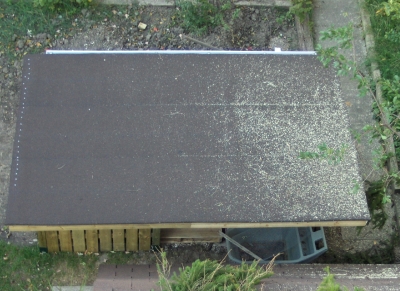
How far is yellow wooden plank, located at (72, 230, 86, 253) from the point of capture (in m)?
6.27

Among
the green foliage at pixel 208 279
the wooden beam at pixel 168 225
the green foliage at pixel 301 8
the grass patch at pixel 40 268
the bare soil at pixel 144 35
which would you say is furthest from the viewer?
the green foliage at pixel 301 8

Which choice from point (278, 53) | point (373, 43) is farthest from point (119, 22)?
point (373, 43)

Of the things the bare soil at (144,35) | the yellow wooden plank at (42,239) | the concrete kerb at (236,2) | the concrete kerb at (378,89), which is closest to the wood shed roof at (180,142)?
the yellow wooden plank at (42,239)

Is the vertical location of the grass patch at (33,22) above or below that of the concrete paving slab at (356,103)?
above

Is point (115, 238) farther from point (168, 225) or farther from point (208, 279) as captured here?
point (208, 279)

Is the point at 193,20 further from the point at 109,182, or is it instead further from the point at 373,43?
the point at 109,182

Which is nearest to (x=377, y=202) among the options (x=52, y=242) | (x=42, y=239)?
(x=52, y=242)

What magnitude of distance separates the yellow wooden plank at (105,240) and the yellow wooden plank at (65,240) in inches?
15.3

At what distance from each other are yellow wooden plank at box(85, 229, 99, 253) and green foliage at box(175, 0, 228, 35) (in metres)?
3.50

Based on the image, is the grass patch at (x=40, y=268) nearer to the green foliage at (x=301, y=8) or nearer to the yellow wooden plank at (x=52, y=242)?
the yellow wooden plank at (x=52, y=242)

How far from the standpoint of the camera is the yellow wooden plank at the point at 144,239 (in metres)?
6.35

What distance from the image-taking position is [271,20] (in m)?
8.09

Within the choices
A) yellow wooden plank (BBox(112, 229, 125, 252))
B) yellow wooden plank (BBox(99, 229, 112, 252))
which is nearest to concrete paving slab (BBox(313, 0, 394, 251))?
yellow wooden plank (BBox(112, 229, 125, 252))

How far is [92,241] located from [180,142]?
1.79 meters
